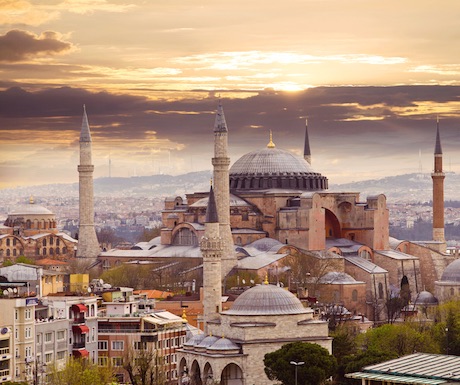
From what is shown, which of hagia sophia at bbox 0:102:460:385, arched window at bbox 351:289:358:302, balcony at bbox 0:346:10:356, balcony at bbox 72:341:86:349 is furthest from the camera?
hagia sophia at bbox 0:102:460:385

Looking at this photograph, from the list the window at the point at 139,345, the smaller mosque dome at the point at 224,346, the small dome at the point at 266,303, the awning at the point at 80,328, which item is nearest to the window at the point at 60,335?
the awning at the point at 80,328

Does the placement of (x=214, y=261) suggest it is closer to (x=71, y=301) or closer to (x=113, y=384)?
(x=71, y=301)

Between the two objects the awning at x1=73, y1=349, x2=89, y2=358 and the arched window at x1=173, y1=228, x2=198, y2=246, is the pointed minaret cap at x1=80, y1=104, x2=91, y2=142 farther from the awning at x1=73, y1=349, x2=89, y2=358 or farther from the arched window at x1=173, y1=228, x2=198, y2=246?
the awning at x1=73, y1=349, x2=89, y2=358

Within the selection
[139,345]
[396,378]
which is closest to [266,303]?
→ [139,345]

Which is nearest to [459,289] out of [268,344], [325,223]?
[325,223]

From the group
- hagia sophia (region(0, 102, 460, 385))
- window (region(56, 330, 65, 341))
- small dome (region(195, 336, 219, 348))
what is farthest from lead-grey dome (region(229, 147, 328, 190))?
window (region(56, 330, 65, 341))

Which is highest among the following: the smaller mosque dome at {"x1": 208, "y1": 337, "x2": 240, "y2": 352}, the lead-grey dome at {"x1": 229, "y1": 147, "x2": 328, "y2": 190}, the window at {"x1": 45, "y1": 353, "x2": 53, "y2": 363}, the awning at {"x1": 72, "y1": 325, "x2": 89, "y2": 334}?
the lead-grey dome at {"x1": 229, "y1": 147, "x2": 328, "y2": 190}
